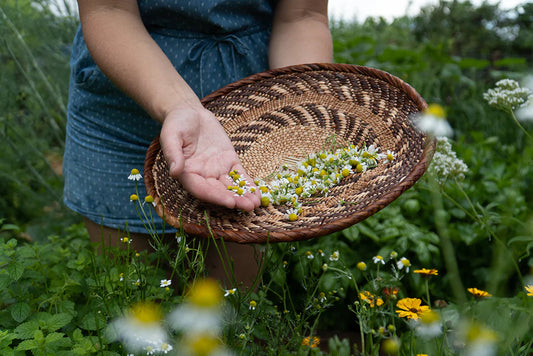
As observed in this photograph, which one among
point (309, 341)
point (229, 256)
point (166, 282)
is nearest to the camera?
point (166, 282)

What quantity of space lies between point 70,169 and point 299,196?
0.79m

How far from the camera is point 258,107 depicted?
140 centimetres

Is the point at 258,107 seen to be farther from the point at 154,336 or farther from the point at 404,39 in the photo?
the point at 404,39

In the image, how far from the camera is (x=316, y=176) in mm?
1233

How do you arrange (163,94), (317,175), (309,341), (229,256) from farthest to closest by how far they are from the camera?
1. (229,256)
2. (317,175)
3. (163,94)
4. (309,341)

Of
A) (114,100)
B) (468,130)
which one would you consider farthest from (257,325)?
(468,130)

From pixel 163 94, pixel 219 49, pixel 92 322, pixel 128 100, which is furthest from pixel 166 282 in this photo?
pixel 219 49

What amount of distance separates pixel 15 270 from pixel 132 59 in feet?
1.78

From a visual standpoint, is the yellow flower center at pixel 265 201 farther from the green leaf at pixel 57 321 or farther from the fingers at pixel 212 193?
the green leaf at pixel 57 321

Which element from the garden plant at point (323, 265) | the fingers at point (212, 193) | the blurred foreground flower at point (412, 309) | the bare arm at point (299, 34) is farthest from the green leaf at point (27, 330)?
the bare arm at point (299, 34)

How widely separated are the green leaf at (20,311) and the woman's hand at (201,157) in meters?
0.43

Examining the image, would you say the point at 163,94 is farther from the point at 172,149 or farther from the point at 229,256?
the point at 229,256

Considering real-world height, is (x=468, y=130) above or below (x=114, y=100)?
below

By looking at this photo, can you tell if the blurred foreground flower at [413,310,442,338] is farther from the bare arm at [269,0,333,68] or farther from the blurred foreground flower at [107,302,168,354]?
the bare arm at [269,0,333,68]
